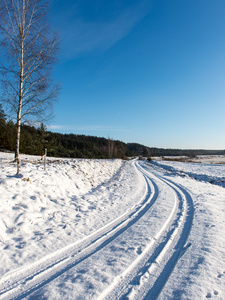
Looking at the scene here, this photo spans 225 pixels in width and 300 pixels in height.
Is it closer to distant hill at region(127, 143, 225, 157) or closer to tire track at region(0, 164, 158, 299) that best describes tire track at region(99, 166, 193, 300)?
tire track at region(0, 164, 158, 299)

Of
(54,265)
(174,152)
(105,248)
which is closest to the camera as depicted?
(54,265)

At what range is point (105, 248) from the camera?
3.39m

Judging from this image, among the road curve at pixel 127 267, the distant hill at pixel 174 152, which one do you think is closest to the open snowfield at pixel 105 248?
the road curve at pixel 127 267

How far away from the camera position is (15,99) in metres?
8.51

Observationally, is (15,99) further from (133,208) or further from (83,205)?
(133,208)

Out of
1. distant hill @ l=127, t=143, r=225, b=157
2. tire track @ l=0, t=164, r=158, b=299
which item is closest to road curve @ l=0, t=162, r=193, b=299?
tire track @ l=0, t=164, r=158, b=299

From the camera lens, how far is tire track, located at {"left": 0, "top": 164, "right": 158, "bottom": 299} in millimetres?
2381

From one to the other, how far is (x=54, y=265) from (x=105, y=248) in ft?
3.35

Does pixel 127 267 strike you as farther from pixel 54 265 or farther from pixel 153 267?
pixel 54 265

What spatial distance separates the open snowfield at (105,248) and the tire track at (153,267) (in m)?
0.01

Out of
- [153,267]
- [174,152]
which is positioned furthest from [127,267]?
[174,152]

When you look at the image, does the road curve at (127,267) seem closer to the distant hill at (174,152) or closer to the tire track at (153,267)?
the tire track at (153,267)

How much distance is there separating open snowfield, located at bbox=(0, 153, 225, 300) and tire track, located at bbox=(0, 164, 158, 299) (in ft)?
0.05

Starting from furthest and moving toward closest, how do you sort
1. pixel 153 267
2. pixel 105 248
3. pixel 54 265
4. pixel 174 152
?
pixel 174 152
pixel 105 248
pixel 54 265
pixel 153 267
